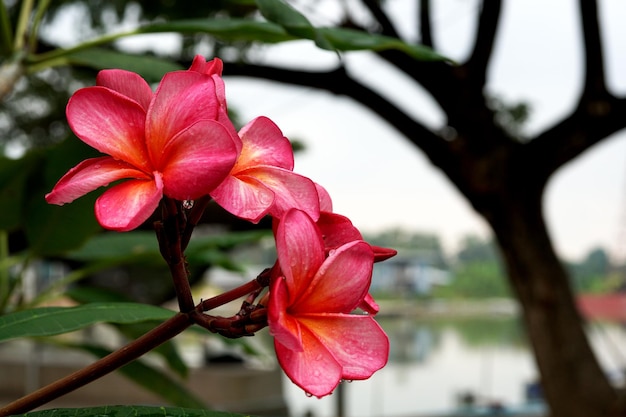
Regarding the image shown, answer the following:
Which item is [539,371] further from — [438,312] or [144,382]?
[438,312]

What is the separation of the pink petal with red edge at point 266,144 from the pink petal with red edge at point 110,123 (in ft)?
0.14

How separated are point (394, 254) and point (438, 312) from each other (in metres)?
6.64

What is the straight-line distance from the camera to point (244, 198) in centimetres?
23

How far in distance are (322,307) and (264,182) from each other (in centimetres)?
5

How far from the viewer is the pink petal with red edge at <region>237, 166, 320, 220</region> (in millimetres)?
239

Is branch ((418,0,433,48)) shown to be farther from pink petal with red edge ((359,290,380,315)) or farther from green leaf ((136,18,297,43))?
pink petal with red edge ((359,290,380,315))

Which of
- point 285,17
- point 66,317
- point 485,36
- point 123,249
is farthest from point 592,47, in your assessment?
point 66,317

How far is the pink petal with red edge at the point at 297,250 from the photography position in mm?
219

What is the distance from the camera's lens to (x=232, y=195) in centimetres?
23

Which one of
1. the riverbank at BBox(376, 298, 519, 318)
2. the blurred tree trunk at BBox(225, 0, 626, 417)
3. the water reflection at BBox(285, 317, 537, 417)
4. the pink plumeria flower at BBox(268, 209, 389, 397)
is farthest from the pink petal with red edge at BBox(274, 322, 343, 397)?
the riverbank at BBox(376, 298, 519, 318)

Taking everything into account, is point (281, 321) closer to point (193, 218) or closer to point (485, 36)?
point (193, 218)

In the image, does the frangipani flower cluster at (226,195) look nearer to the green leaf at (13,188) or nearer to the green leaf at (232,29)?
the green leaf at (232,29)

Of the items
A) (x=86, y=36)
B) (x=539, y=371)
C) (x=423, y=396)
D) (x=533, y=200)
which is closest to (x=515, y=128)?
(x=533, y=200)

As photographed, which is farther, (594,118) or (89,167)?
(594,118)
